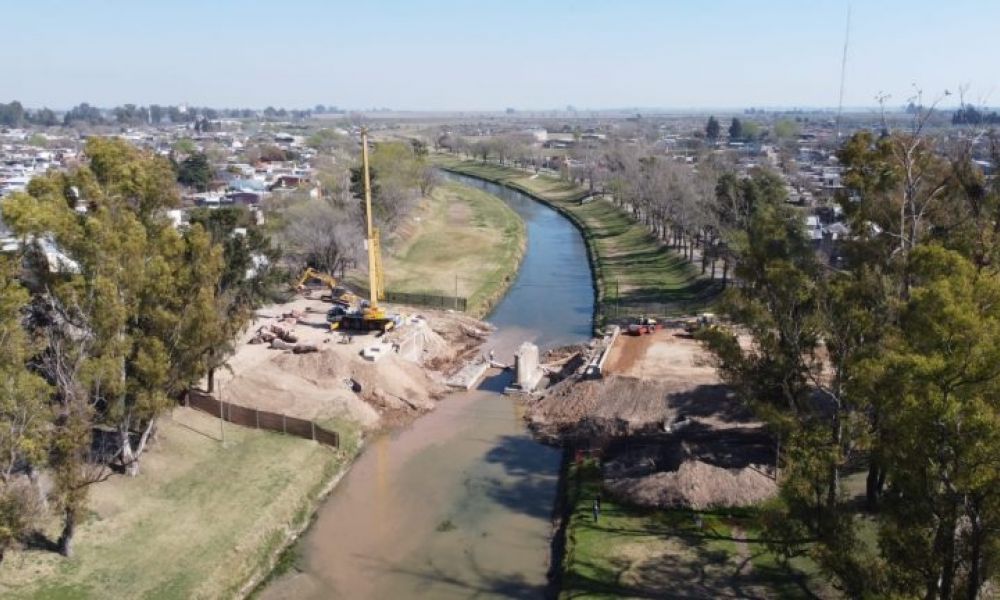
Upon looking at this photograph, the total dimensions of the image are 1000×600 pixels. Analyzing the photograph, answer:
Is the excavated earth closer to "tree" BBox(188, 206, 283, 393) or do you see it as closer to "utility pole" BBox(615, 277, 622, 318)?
"utility pole" BBox(615, 277, 622, 318)

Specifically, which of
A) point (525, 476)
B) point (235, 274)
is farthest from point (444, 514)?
point (235, 274)

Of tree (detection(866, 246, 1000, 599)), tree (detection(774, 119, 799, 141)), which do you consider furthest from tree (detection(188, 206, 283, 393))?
tree (detection(774, 119, 799, 141))

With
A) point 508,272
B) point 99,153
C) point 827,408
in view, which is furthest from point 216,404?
point 508,272

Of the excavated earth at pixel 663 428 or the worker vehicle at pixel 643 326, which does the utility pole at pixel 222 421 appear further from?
the worker vehicle at pixel 643 326

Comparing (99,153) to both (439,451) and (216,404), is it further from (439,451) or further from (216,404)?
(439,451)

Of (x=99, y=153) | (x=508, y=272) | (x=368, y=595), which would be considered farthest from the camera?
(x=508, y=272)

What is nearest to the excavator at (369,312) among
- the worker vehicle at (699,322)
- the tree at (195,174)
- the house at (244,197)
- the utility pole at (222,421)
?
the utility pole at (222,421)

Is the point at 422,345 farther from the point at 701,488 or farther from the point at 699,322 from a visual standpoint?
the point at 701,488

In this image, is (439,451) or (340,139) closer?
(439,451)
